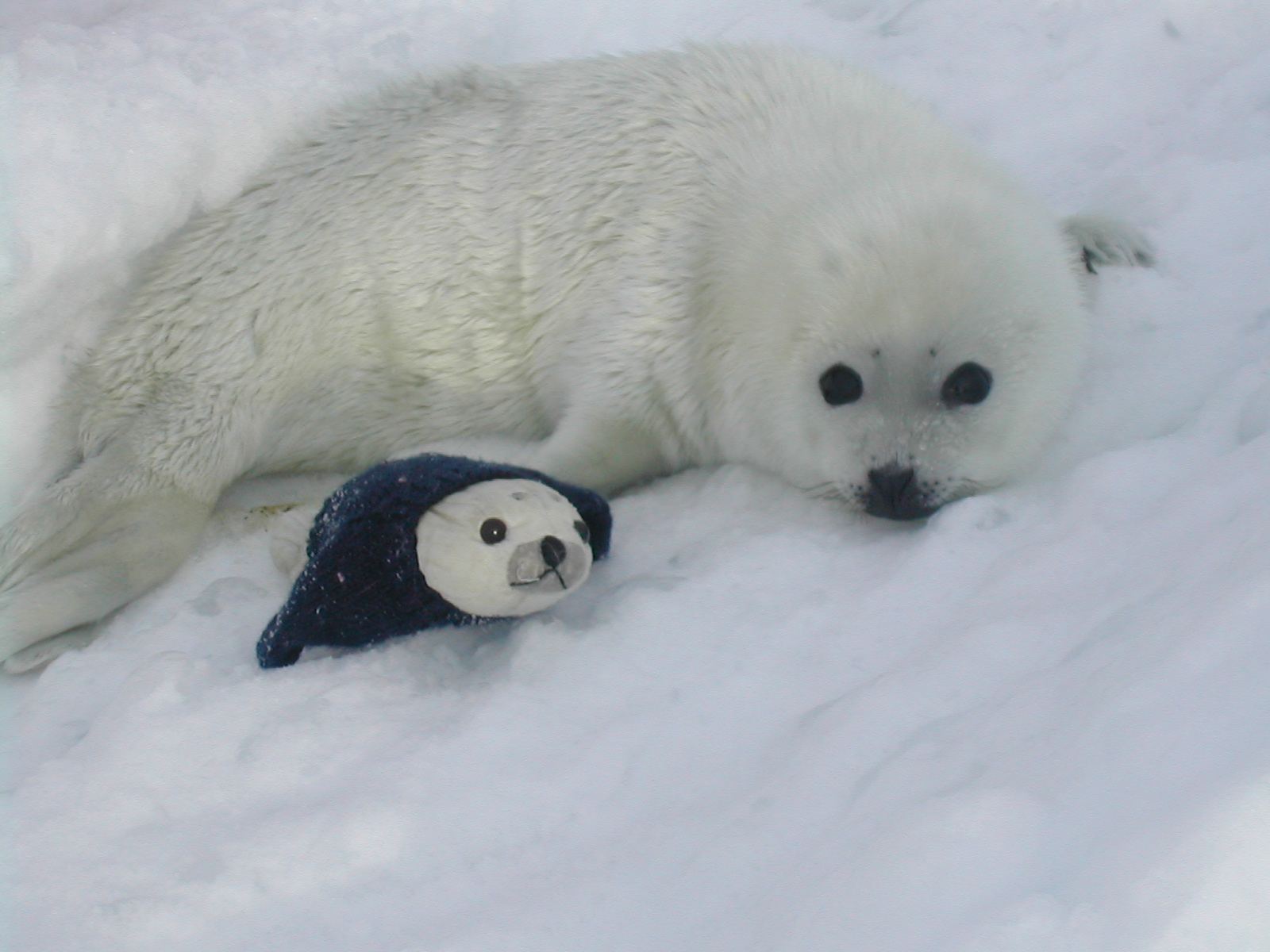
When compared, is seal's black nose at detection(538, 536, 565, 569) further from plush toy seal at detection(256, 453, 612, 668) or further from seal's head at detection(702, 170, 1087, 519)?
seal's head at detection(702, 170, 1087, 519)

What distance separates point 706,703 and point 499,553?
0.41m

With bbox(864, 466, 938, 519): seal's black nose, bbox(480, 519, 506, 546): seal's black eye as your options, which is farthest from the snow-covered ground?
bbox(480, 519, 506, 546): seal's black eye

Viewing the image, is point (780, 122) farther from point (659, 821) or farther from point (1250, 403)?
point (659, 821)

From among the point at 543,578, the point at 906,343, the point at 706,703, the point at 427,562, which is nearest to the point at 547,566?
the point at 543,578

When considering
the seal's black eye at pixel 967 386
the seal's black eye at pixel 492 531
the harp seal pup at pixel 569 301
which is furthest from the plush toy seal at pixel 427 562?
the seal's black eye at pixel 967 386

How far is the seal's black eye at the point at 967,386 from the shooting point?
232 cm

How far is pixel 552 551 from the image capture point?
205 centimetres

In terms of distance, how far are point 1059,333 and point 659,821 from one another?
51.7 inches

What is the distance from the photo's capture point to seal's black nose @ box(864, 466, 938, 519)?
2.30 metres

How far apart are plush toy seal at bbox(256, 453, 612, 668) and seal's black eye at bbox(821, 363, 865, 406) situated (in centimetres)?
59

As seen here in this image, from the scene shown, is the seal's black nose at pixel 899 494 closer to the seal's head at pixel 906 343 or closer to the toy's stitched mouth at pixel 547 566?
the seal's head at pixel 906 343

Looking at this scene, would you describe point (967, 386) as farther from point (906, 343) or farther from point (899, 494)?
point (899, 494)

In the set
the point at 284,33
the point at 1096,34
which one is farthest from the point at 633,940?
the point at 1096,34

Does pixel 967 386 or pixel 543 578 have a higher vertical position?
pixel 967 386
